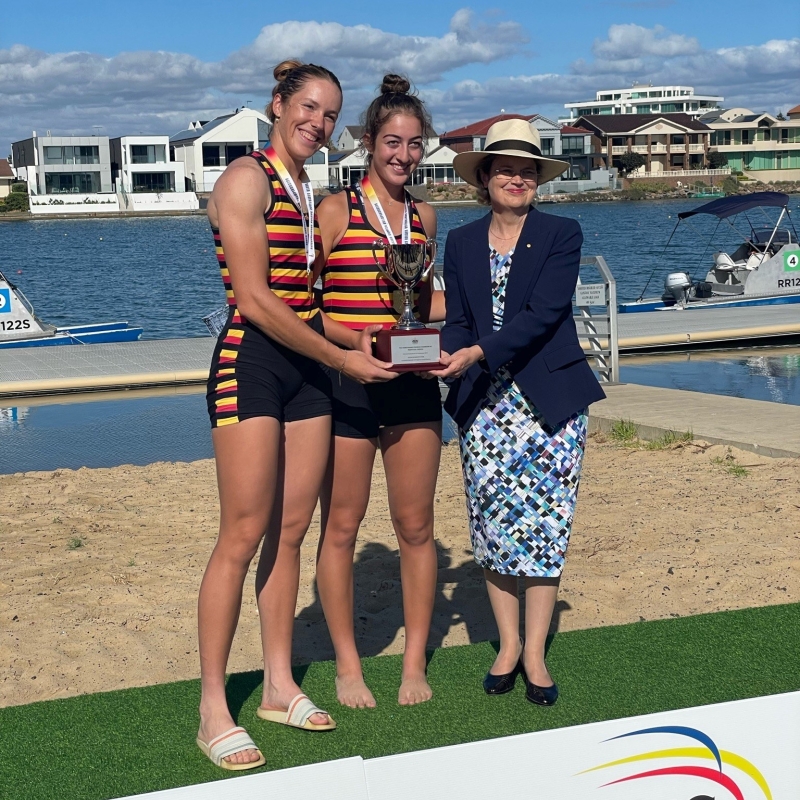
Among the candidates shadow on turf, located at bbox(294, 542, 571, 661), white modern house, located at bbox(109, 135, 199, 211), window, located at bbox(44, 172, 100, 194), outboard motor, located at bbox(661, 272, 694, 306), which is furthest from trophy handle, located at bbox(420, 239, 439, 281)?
window, located at bbox(44, 172, 100, 194)

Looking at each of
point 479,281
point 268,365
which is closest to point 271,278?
point 268,365

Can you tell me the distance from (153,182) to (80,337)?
88658 millimetres

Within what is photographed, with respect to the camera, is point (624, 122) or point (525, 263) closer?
point (525, 263)

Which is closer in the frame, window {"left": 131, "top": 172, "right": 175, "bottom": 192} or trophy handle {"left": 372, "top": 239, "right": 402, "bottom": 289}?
trophy handle {"left": 372, "top": 239, "right": 402, "bottom": 289}

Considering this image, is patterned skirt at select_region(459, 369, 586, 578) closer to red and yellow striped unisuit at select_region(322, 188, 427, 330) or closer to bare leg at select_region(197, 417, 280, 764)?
red and yellow striped unisuit at select_region(322, 188, 427, 330)

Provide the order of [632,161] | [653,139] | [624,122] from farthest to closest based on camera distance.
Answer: [653,139] → [632,161] → [624,122]

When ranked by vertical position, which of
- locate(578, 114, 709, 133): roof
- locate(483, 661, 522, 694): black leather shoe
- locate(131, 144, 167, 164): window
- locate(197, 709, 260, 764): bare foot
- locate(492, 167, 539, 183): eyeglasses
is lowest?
locate(483, 661, 522, 694): black leather shoe

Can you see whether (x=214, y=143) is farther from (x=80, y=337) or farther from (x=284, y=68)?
(x=284, y=68)

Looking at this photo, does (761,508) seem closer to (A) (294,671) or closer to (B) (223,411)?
(A) (294,671)

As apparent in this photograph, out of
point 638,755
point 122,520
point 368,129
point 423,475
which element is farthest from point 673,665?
point 122,520

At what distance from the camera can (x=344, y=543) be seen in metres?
3.69

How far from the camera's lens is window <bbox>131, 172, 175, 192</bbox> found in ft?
333

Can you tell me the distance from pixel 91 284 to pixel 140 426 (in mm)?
32371

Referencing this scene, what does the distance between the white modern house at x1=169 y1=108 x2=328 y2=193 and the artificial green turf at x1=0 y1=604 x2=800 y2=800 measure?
9153cm
